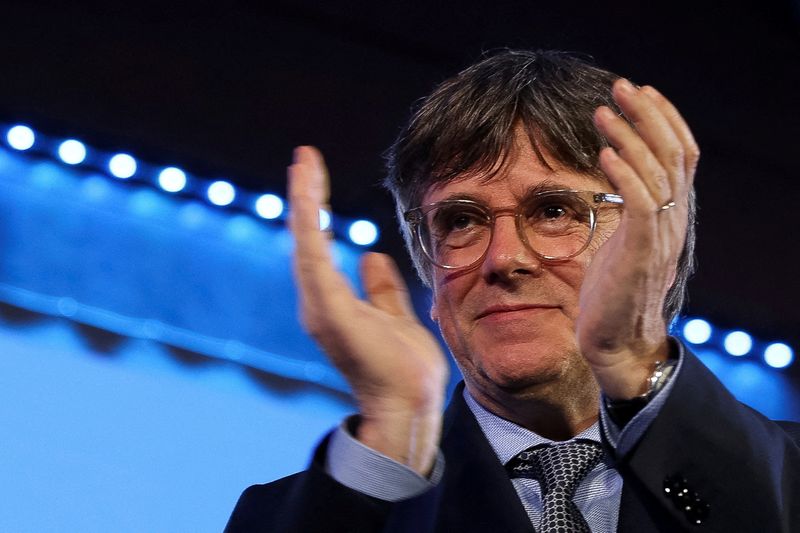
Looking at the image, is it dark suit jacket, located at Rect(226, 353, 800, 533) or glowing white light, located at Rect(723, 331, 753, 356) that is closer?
dark suit jacket, located at Rect(226, 353, 800, 533)

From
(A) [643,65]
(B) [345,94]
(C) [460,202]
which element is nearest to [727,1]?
(A) [643,65]

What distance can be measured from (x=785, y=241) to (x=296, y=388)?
1077mm

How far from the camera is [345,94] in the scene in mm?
2574

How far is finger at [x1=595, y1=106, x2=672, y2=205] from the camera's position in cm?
112

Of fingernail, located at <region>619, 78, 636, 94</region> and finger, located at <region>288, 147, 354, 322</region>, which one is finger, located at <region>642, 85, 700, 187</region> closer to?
fingernail, located at <region>619, 78, 636, 94</region>

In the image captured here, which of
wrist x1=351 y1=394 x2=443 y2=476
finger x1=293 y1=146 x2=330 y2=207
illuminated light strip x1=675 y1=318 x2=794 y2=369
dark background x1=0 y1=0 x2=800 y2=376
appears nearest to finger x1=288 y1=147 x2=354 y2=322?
finger x1=293 y1=146 x2=330 y2=207

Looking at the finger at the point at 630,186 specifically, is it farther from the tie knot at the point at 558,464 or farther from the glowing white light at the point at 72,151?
the glowing white light at the point at 72,151

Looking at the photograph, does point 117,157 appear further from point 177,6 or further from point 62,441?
point 62,441

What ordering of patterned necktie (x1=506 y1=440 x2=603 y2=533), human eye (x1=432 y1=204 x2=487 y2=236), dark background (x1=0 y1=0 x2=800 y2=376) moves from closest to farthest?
patterned necktie (x1=506 y1=440 x2=603 y2=533) → human eye (x1=432 y1=204 x2=487 y2=236) → dark background (x1=0 y1=0 x2=800 y2=376)

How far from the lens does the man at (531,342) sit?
3.73 ft

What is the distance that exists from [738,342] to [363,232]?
32.4 inches

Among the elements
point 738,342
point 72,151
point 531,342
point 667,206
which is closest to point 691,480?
point 667,206

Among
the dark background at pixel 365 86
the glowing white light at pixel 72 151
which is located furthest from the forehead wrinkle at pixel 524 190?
the glowing white light at pixel 72 151

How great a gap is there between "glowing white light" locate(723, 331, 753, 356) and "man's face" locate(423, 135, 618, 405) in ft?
3.68
